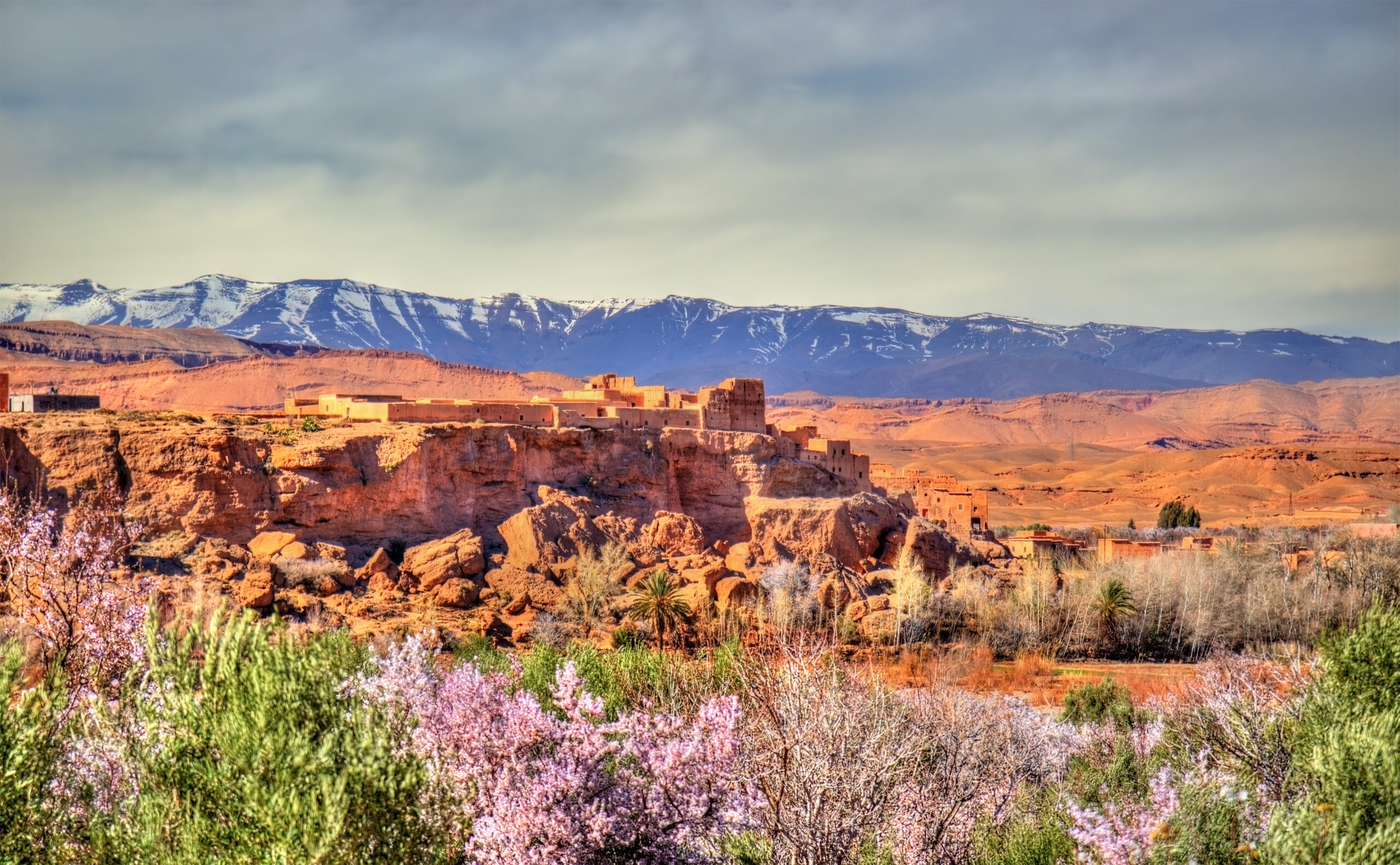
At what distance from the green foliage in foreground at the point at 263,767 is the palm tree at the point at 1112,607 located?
1406 inches

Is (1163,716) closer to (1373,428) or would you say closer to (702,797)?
(702,797)

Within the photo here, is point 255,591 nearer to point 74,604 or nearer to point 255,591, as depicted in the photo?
point 255,591

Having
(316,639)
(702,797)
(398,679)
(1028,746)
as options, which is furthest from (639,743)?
(1028,746)

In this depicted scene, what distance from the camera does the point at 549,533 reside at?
1533 inches

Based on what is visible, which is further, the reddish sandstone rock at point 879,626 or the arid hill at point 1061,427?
the arid hill at point 1061,427

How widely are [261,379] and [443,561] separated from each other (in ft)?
282

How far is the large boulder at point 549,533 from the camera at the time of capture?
38.1 m

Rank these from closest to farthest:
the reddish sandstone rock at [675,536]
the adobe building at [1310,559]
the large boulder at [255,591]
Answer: the large boulder at [255,591], the reddish sandstone rock at [675,536], the adobe building at [1310,559]

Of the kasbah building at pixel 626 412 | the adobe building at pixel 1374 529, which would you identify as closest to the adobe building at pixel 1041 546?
the kasbah building at pixel 626 412

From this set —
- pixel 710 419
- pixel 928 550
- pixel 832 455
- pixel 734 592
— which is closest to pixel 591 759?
pixel 734 592

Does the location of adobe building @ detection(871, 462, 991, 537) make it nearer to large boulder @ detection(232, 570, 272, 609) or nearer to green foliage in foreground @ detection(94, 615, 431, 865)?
large boulder @ detection(232, 570, 272, 609)

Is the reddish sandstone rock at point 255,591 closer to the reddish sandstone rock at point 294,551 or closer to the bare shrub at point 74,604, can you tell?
the reddish sandstone rock at point 294,551

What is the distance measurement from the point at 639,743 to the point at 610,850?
1567 millimetres

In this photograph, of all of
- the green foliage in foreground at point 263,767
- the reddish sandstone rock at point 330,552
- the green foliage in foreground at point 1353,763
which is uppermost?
the green foliage in foreground at point 263,767
